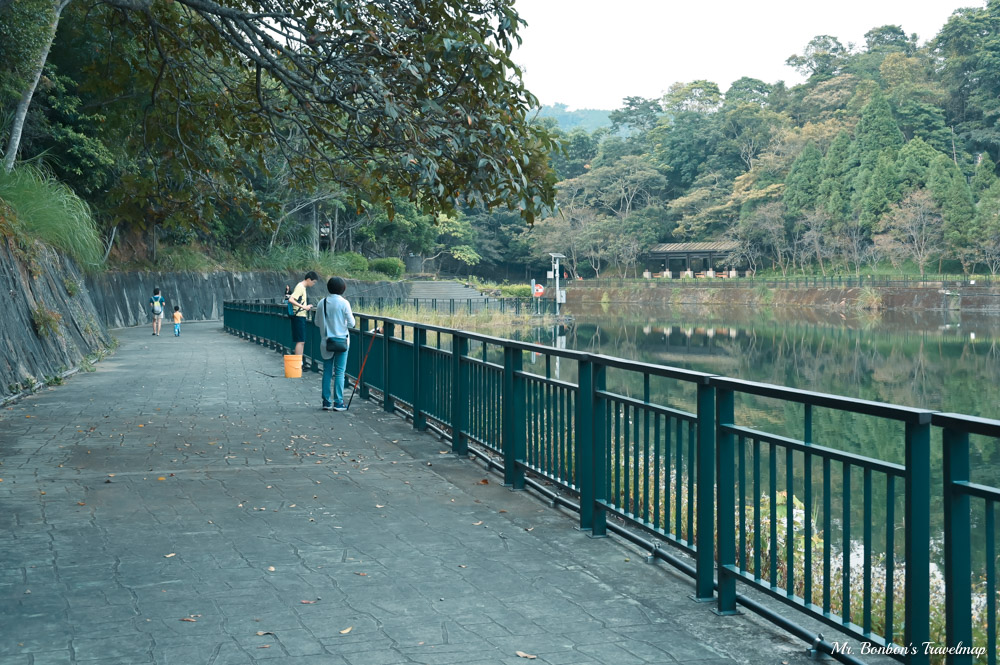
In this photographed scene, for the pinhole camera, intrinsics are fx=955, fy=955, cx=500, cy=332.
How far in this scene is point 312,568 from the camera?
18.0ft

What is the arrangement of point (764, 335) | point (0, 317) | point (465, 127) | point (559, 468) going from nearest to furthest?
point (559, 468), point (465, 127), point (0, 317), point (764, 335)

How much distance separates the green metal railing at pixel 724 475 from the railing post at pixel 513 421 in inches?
0.6

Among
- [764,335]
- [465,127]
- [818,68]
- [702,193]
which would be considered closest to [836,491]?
[465,127]

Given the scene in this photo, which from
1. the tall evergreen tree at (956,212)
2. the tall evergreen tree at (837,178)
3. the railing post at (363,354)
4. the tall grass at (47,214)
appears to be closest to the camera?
the railing post at (363,354)

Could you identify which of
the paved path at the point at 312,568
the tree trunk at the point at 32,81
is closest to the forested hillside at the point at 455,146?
the tree trunk at the point at 32,81

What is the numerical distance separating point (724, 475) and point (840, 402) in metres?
1.03

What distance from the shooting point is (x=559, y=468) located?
6910 mm

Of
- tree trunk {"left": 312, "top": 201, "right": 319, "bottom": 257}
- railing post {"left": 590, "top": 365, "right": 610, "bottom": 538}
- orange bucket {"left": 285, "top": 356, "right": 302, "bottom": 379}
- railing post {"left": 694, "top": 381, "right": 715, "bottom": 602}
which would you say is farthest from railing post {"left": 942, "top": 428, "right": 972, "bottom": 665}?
tree trunk {"left": 312, "top": 201, "right": 319, "bottom": 257}

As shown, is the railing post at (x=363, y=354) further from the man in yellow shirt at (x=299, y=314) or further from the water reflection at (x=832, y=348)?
the water reflection at (x=832, y=348)

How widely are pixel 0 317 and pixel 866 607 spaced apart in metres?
13.3

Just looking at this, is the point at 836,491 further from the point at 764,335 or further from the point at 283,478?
the point at 764,335

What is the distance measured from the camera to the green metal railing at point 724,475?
3506mm

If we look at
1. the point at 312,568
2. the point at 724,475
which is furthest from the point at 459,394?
the point at 724,475

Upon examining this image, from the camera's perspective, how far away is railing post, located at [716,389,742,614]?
485 centimetres
